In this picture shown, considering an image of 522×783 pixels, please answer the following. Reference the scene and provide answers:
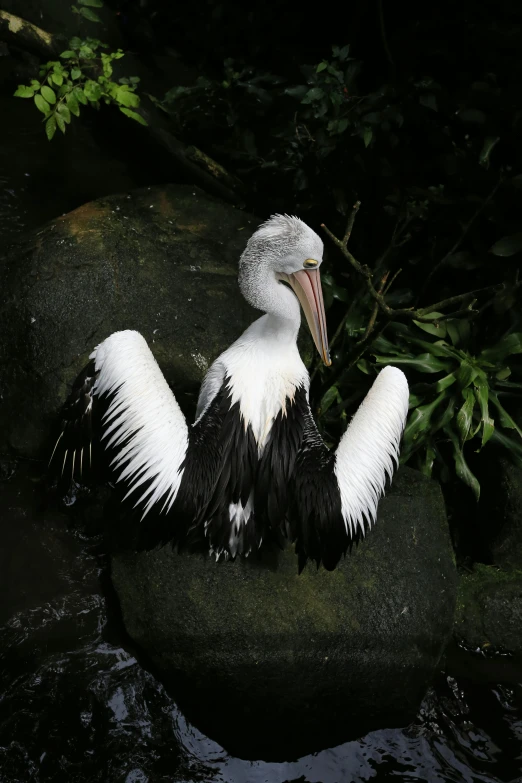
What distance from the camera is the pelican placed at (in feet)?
8.36

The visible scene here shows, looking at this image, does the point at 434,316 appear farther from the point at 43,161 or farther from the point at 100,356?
the point at 43,161

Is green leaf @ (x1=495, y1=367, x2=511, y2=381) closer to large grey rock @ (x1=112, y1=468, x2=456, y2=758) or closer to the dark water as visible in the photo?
large grey rock @ (x1=112, y1=468, x2=456, y2=758)

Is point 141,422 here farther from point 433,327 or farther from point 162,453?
point 433,327

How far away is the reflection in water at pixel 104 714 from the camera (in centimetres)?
254

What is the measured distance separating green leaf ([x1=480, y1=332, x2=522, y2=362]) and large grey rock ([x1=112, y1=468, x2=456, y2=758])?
1192 mm

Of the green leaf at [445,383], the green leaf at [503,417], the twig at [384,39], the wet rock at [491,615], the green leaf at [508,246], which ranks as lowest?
the wet rock at [491,615]

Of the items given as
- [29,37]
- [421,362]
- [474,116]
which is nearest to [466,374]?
[421,362]

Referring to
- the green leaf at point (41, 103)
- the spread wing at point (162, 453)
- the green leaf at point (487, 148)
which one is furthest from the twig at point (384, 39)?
the spread wing at point (162, 453)

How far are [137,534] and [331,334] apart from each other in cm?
175

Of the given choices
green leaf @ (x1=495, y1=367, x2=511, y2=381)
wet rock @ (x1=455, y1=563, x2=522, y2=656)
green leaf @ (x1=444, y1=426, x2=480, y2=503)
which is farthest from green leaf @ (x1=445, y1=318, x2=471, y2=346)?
wet rock @ (x1=455, y1=563, x2=522, y2=656)

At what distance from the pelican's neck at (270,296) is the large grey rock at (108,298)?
761mm

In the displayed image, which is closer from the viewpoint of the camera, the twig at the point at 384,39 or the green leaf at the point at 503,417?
the green leaf at the point at 503,417

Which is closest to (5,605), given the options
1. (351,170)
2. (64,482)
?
(64,482)

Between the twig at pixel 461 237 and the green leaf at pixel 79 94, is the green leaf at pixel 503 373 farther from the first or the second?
the green leaf at pixel 79 94
